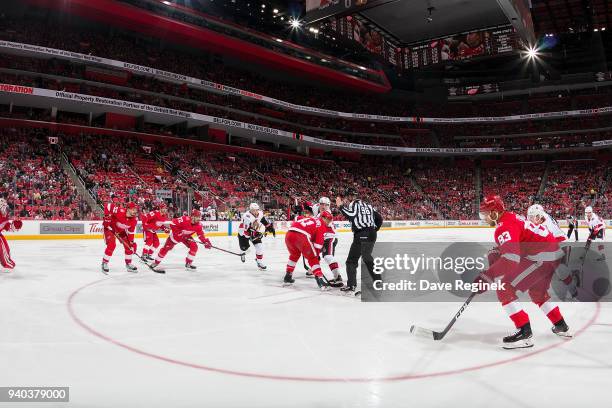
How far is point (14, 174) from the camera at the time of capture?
18.8m

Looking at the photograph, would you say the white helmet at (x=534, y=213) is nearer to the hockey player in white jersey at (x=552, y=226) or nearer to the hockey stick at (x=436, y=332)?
the hockey player in white jersey at (x=552, y=226)

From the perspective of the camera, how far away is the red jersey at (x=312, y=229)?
24.2 ft

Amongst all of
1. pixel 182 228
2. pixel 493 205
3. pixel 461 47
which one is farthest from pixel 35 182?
pixel 461 47

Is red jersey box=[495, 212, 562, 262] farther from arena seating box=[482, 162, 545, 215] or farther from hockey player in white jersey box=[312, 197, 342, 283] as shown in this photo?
arena seating box=[482, 162, 545, 215]

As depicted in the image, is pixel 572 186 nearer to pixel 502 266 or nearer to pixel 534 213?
pixel 534 213

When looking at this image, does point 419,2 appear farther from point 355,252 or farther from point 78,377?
point 78,377

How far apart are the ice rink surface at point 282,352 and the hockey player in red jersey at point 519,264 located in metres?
0.24

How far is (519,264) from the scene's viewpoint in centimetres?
417

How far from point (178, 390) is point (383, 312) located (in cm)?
315

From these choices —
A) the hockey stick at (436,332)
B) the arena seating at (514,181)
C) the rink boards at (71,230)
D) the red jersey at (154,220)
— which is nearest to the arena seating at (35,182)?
the rink boards at (71,230)

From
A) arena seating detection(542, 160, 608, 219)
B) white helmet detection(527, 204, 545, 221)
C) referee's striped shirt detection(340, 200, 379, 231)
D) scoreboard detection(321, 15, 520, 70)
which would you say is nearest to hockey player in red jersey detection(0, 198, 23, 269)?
referee's striped shirt detection(340, 200, 379, 231)

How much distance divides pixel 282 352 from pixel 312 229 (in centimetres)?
367

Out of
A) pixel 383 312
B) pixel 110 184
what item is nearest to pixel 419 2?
pixel 110 184

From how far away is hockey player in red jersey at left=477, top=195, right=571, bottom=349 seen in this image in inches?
159
